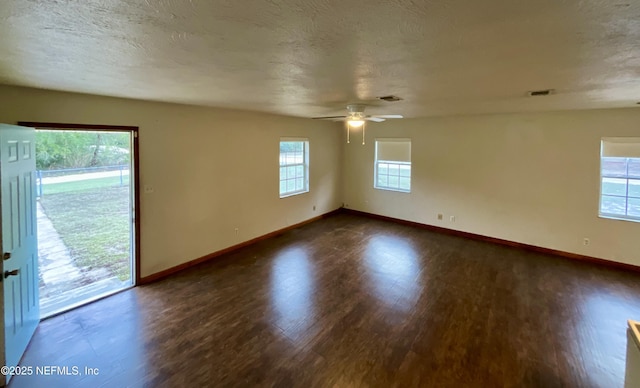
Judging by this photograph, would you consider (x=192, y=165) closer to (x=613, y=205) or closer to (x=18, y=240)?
(x=18, y=240)

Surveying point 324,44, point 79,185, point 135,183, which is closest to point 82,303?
point 135,183

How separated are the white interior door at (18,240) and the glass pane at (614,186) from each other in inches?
304

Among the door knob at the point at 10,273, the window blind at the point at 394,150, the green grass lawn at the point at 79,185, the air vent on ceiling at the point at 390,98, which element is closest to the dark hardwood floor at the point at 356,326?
the door knob at the point at 10,273

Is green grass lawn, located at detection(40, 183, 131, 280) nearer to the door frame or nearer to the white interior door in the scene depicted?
the door frame

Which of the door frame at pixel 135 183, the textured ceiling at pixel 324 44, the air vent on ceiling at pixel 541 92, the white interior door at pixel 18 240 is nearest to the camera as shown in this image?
the textured ceiling at pixel 324 44

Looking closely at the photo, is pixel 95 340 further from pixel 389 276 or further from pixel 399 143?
pixel 399 143

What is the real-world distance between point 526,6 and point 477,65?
3.12 feet

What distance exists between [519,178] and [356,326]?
4471mm

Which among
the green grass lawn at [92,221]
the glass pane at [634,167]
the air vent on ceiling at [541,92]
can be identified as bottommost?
the green grass lawn at [92,221]

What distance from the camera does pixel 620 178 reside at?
486 centimetres

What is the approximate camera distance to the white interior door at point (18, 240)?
2.48 meters

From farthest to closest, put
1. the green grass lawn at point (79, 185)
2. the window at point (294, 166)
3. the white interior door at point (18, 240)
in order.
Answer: the window at point (294, 166) → the green grass lawn at point (79, 185) → the white interior door at point (18, 240)

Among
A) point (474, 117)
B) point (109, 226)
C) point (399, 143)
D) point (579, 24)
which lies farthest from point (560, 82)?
point (109, 226)

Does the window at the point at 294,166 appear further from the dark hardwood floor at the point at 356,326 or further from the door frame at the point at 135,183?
the door frame at the point at 135,183
